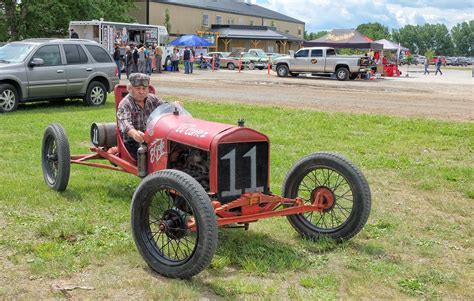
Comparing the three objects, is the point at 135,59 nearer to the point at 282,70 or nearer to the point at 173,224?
the point at 282,70

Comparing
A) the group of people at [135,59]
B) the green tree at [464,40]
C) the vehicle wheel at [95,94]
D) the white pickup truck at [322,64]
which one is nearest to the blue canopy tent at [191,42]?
the white pickup truck at [322,64]

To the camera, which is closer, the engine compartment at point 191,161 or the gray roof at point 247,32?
the engine compartment at point 191,161

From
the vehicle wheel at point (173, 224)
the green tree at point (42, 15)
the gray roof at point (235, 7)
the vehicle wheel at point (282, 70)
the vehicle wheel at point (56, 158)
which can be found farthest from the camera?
the gray roof at point (235, 7)

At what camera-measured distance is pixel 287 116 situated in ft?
44.9

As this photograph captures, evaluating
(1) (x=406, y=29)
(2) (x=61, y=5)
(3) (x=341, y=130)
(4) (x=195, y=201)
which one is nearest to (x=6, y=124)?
(3) (x=341, y=130)

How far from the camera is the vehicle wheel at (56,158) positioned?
6652mm

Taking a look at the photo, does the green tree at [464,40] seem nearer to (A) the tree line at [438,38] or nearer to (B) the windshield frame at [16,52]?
(A) the tree line at [438,38]

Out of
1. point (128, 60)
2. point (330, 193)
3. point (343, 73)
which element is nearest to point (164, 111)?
point (330, 193)

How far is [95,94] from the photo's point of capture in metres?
15.6

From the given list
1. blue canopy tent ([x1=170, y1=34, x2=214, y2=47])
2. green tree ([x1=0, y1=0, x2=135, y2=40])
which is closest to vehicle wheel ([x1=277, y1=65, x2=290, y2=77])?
blue canopy tent ([x1=170, y1=34, x2=214, y2=47])

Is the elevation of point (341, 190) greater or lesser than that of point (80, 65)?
lesser

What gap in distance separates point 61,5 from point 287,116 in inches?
1156

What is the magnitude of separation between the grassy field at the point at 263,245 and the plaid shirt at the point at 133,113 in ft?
2.88

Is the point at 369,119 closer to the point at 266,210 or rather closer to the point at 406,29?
the point at 266,210
